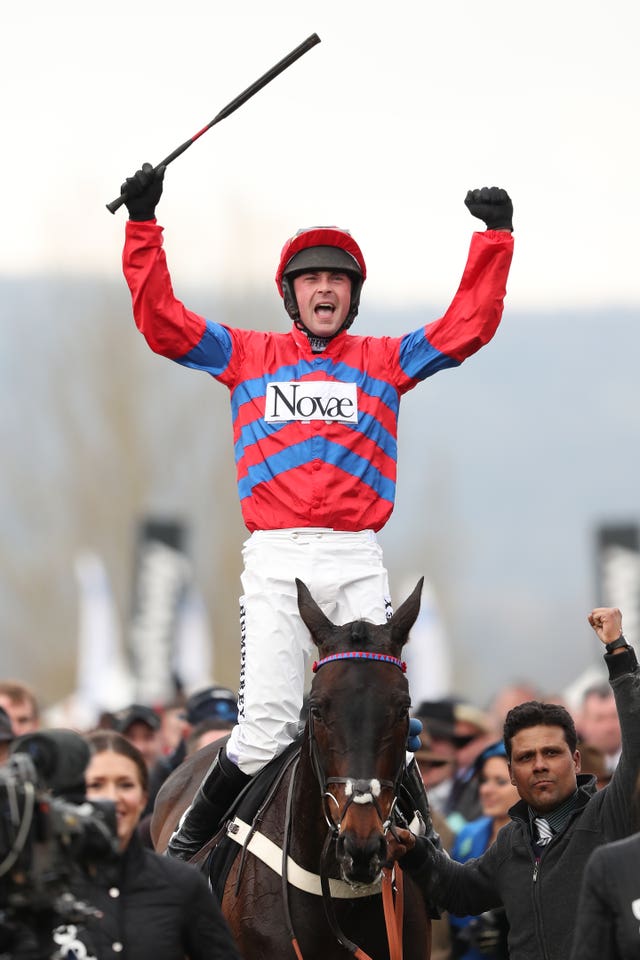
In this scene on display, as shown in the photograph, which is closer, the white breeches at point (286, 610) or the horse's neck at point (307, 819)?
the horse's neck at point (307, 819)

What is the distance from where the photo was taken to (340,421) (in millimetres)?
6797

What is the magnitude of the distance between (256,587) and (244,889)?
1.10 meters

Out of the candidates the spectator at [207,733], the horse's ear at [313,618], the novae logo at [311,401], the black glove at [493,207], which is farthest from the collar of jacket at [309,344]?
the spectator at [207,733]

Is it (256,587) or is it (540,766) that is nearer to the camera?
(540,766)

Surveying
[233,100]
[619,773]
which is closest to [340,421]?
[233,100]

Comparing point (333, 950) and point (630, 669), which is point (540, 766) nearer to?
point (630, 669)

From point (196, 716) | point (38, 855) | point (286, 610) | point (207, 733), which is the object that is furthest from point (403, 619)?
point (196, 716)

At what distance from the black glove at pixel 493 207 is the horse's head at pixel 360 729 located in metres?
1.53

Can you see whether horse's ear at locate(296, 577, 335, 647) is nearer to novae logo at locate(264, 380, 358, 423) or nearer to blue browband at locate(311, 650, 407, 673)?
blue browband at locate(311, 650, 407, 673)

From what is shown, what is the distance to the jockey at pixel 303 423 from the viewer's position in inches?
264

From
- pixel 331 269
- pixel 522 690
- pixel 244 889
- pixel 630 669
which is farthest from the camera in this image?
pixel 522 690

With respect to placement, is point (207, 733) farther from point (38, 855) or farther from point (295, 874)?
point (38, 855)

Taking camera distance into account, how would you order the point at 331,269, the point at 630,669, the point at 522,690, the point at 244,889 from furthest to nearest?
the point at 522,690 → the point at 331,269 → the point at 244,889 → the point at 630,669

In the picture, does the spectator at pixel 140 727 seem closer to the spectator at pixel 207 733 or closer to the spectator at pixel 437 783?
the spectator at pixel 207 733
